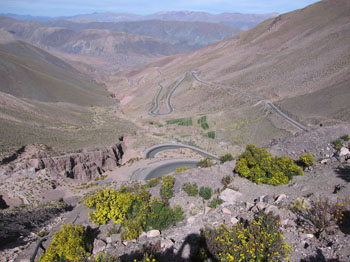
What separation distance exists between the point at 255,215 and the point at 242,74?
57672 mm

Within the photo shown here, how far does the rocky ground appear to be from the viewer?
379 inches

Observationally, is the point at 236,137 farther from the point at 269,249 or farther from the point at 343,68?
the point at 269,249

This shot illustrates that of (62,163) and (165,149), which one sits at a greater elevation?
(62,163)

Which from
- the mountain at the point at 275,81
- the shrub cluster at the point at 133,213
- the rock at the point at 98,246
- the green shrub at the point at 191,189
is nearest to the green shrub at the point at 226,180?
the green shrub at the point at 191,189

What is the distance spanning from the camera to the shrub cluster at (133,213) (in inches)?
523

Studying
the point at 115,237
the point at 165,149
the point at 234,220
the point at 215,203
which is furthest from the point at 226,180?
the point at 165,149

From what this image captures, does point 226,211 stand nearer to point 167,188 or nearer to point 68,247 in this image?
point 167,188

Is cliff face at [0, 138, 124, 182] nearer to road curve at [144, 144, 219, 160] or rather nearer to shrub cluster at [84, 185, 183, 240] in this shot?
road curve at [144, 144, 219, 160]

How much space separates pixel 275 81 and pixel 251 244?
52240 mm

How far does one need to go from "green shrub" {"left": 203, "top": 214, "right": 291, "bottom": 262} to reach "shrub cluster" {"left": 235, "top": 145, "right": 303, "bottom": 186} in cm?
605

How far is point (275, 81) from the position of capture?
55.9 m

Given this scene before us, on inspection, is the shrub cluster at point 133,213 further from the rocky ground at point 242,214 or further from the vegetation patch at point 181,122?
the vegetation patch at point 181,122

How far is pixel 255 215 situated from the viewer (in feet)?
39.1

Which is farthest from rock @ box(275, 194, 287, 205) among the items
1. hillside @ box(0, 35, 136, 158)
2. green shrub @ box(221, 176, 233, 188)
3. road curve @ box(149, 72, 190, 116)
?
road curve @ box(149, 72, 190, 116)
